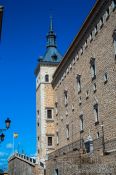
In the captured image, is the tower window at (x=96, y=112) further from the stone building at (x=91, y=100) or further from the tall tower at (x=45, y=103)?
the tall tower at (x=45, y=103)

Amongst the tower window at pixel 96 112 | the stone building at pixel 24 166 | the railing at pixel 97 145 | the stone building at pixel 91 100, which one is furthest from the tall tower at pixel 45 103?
the tower window at pixel 96 112

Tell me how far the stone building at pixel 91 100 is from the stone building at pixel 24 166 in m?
2.46

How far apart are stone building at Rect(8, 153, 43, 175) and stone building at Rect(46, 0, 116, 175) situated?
8.06 ft

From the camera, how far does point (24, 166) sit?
152ft

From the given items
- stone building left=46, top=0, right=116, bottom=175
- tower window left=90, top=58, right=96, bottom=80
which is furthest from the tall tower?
tower window left=90, top=58, right=96, bottom=80

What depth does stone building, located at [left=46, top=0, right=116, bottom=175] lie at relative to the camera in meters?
29.3

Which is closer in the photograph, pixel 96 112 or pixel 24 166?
pixel 96 112

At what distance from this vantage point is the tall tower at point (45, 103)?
53.1m

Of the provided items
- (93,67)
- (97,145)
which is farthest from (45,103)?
(97,145)

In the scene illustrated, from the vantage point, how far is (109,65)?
1291 inches

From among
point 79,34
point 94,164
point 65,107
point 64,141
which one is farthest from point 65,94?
point 94,164

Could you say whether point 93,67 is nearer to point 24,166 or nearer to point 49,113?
point 24,166

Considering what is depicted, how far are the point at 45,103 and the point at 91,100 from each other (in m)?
18.4

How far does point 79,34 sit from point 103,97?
9.42m
